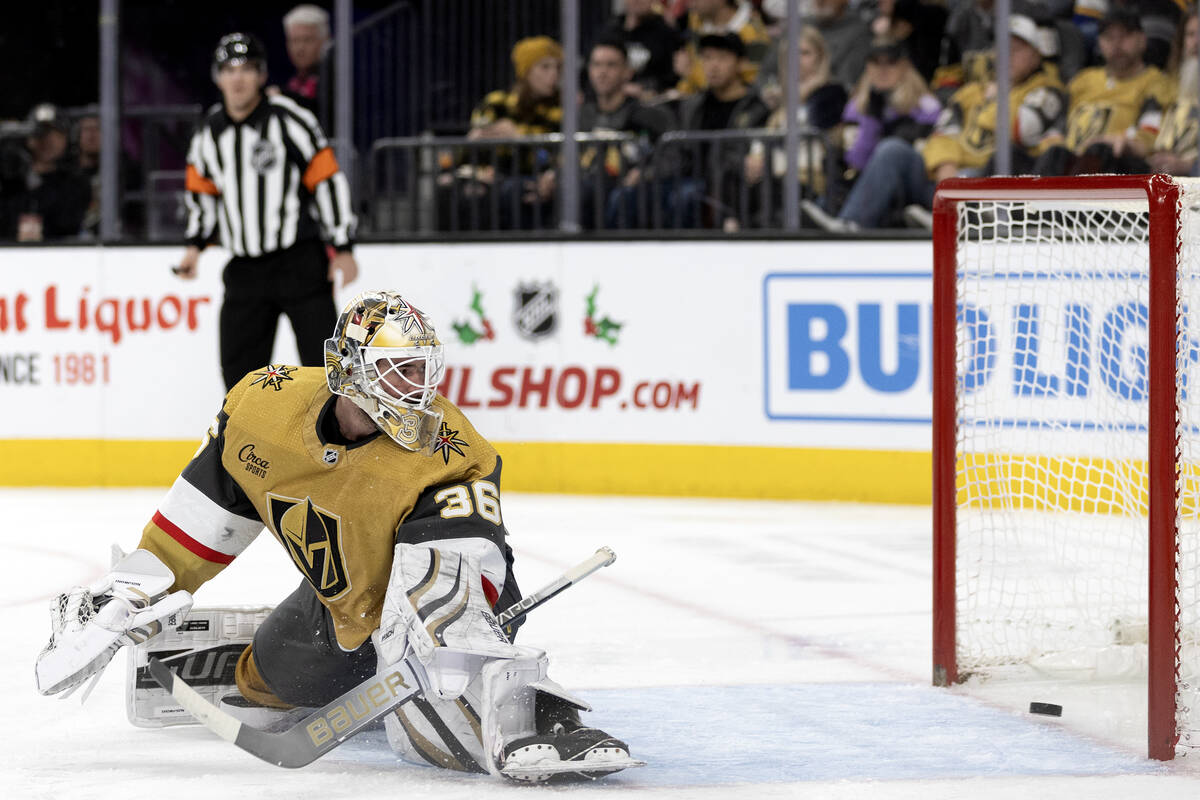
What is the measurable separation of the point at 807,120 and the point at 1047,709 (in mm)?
3967

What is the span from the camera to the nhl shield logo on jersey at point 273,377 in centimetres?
279

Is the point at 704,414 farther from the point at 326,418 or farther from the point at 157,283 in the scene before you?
the point at 326,418

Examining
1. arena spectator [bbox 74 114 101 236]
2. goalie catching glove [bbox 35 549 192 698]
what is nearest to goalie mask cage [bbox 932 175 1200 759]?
goalie catching glove [bbox 35 549 192 698]

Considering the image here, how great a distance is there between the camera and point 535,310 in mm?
6734

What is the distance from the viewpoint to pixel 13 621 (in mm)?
4090

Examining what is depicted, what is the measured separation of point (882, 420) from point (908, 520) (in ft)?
1.67

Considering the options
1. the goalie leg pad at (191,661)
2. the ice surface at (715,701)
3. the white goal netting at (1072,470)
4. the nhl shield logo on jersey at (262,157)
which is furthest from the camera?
the nhl shield logo on jersey at (262,157)

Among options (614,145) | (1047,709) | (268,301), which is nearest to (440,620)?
(1047,709)

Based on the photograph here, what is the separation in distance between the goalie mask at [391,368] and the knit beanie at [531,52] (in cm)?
450

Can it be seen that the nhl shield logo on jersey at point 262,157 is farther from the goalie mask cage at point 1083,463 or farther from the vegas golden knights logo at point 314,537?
the vegas golden knights logo at point 314,537

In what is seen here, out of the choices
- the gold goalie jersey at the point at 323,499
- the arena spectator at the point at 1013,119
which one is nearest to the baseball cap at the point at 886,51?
the arena spectator at the point at 1013,119

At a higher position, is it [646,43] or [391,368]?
[646,43]

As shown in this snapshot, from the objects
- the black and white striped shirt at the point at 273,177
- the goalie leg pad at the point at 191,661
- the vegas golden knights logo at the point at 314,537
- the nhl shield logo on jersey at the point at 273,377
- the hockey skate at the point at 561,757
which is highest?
the black and white striped shirt at the point at 273,177

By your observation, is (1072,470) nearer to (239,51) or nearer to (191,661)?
(191,661)
